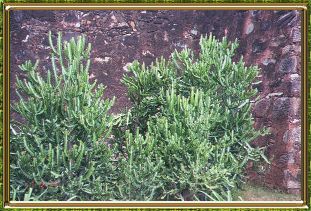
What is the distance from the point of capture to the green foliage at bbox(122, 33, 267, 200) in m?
3.16

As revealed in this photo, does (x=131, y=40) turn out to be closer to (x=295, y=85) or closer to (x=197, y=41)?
(x=197, y=41)

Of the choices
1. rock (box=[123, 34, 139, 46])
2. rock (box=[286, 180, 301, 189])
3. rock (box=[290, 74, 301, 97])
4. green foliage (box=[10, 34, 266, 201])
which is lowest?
Answer: rock (box=[286, 180, 301, 189])

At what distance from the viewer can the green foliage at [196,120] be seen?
3158 millimetres

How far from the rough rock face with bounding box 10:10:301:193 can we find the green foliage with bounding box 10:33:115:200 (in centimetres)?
10

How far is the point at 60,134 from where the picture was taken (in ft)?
10.3

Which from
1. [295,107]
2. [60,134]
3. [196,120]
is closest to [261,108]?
[295,107]

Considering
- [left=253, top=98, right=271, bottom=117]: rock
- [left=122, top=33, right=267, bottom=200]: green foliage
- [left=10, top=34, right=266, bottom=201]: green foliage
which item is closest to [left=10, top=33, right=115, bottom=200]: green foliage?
[left=10, top=34, right=266, bottom=201]: green foliage

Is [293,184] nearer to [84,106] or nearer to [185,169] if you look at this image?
[185,169]

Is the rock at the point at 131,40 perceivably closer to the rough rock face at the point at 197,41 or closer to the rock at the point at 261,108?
the rough rock face at the point at 197,41

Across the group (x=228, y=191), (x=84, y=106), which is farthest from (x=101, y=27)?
(x=228, y=191)

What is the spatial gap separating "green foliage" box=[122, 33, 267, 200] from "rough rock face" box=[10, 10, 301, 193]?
68 mm

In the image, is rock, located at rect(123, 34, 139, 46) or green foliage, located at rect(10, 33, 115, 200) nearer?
green foliage, located at rect(10, 33, 115, 200)

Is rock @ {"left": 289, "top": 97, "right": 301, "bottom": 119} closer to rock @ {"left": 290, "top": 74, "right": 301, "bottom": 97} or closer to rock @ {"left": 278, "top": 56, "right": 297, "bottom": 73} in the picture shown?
rock @ {"left": 290, "top": 74, "right": 301, "bottom": 97}

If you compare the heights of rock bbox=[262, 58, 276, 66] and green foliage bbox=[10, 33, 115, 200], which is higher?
rock bbox=[262, 58, 276, 66]
